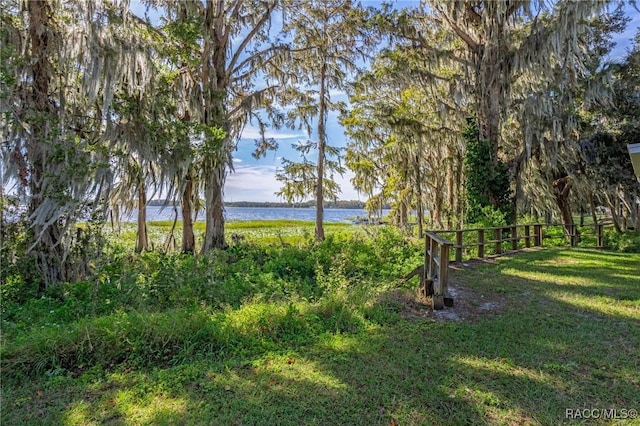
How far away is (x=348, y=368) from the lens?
9.73 feet

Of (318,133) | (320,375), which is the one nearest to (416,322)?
(320,375)

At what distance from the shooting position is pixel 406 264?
725cm

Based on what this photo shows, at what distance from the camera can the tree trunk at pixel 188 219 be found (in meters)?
8.97

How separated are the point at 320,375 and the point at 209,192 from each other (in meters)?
6.52

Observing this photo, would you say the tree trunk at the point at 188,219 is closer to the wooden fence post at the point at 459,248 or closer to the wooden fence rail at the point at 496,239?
the wooden fence rail at the point at 496,239

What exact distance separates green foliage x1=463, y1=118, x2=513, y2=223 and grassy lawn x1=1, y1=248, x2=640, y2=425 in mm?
5888

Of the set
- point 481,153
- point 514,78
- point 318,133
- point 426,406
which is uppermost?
point 514,78

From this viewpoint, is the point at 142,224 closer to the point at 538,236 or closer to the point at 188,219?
the point at 188,219

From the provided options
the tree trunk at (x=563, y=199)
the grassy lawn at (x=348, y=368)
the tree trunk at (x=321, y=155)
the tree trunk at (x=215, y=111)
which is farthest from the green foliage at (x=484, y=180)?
the tree trunk at (x=215, y=111)

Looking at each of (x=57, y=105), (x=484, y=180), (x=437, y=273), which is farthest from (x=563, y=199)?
(x=57, y=105)

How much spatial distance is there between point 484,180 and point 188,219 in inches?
342

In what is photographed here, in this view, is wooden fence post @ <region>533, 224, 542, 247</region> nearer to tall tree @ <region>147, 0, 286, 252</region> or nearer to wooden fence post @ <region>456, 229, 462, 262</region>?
wooden fence post @ <region>456, 229, 462, 262</region>

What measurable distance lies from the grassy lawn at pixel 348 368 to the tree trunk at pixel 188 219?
505cm

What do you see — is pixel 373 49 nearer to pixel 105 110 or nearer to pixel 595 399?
pixel 105 110
